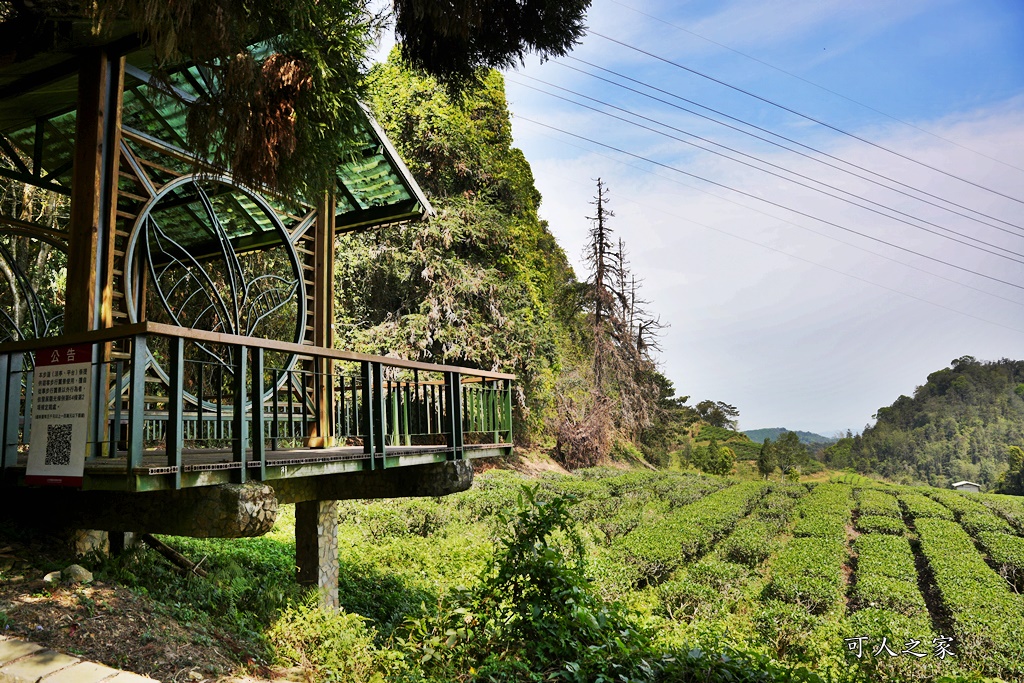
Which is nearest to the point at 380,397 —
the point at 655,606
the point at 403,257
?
the point at 655,606

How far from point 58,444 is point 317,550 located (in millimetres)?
2789

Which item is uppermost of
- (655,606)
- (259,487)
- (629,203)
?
(629,203)

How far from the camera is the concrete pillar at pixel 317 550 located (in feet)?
18.9

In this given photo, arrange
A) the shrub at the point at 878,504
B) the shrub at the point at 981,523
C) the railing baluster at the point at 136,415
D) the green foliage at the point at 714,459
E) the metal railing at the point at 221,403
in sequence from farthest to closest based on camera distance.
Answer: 1. the green foliage at the point at 714,459
2. the shrub at the point at 878,504
3. the shrub at the point at 981,523
4. the metal railing at the point at 221,403
5. the railing baluster at the point at 136,415

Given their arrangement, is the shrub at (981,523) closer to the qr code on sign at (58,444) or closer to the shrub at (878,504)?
the shrub at (878,504)

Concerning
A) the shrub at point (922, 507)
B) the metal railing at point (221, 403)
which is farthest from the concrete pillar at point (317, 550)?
the shrub at point (922, 507)

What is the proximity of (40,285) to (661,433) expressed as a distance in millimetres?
17228

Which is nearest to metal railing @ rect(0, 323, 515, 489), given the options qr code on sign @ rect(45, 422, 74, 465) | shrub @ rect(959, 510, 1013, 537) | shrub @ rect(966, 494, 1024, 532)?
qr code on sign @ rect(45, 422, 74, 465)

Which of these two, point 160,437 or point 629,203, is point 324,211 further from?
point 629,203

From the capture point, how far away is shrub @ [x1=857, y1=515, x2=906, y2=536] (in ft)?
40.1

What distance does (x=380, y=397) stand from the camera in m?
4.69

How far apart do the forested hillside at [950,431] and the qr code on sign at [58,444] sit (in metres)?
22.3

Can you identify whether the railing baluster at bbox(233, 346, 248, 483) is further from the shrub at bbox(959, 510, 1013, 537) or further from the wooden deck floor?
the shrub at bbox(959, 510, 1013, 537)

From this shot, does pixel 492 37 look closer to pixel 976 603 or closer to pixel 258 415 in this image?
pixel 258 415
